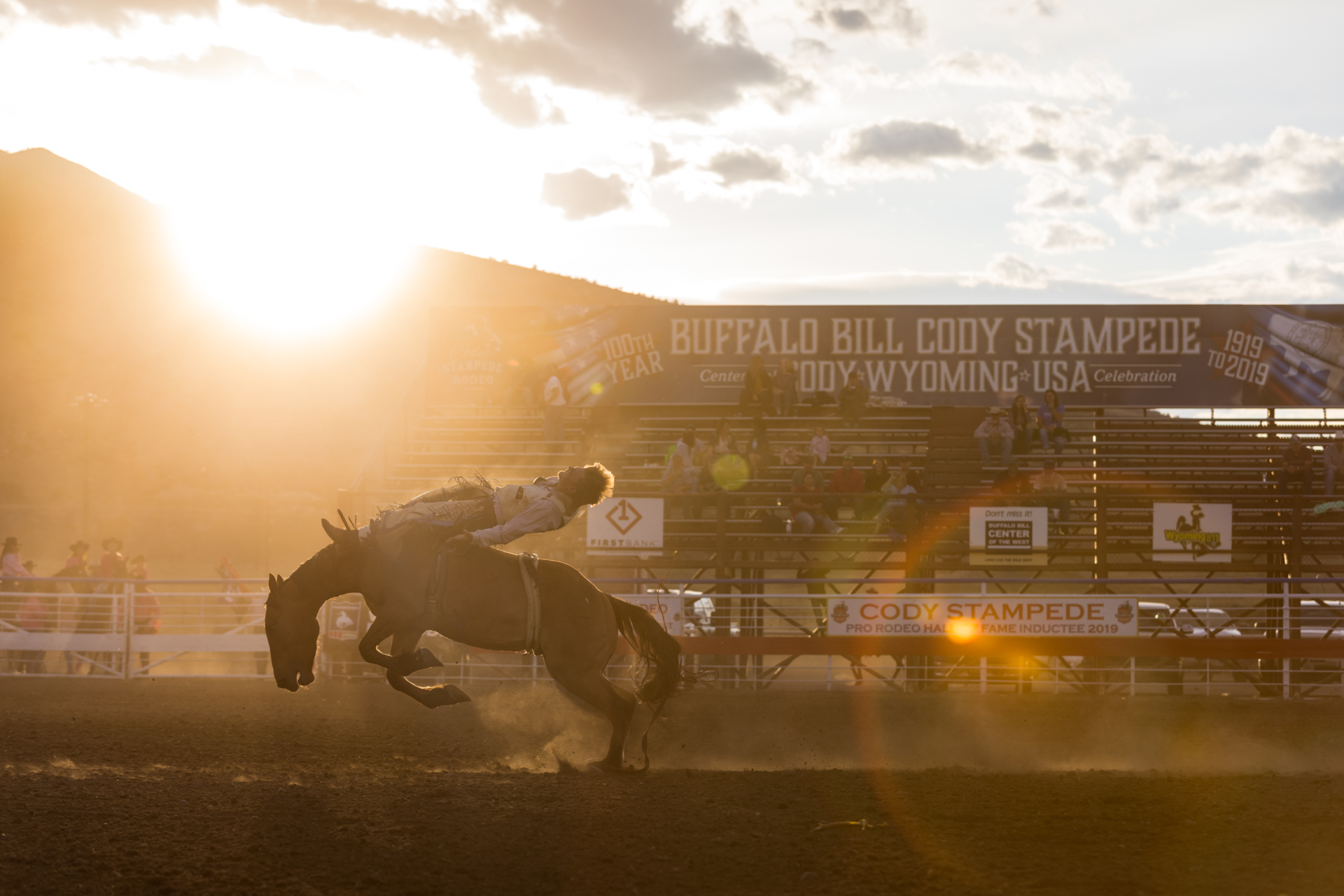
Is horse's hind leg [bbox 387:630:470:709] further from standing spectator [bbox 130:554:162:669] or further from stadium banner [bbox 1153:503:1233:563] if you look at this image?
stadium banner [bbox 1153:503:1233:563]

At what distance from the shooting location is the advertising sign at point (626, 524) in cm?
1545

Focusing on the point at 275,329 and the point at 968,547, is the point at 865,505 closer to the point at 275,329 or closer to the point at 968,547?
the point at 968,547

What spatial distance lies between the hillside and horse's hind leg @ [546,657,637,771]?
3665 centimetres

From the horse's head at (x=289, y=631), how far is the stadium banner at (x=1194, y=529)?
12.8 m

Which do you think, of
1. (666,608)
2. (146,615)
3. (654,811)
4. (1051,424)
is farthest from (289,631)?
(1051,424)

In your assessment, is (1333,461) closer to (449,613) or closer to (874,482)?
(874,482)

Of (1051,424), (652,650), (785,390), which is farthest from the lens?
(785,390)

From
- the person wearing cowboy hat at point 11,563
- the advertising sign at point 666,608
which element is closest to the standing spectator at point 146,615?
the person wearing cowboy hat at point 11,563

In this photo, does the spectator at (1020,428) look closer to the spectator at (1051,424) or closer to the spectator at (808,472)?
the spectator at (1051,424)

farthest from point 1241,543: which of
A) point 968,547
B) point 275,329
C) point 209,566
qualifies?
point 275,329

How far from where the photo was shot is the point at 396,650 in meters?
7.43

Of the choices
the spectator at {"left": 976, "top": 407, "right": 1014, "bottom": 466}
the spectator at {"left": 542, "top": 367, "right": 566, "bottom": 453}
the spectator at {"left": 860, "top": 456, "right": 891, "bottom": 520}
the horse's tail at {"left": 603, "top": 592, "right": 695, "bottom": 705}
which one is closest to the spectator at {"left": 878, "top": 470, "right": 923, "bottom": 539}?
the spectator at {"left": 860, "top": 456, "right": 891, "bottom": 520}

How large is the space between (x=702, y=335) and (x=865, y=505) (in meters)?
6.70

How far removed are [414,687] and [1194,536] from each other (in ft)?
42.5
